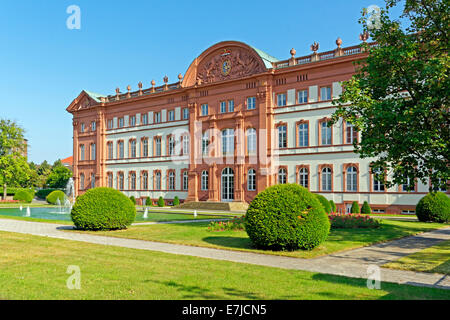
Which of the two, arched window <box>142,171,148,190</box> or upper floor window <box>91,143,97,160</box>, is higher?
upper floor window <box>91,143,97,160</box>

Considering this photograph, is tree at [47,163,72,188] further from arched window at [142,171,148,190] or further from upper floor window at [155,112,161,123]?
upper floor window at [155,112,161,123]

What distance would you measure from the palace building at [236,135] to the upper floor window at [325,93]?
83 millimetres

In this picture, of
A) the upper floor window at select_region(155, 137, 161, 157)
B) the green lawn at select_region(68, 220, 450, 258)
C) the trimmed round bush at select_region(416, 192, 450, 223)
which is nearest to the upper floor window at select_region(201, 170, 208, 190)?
the upper floor window at select_region(155, 137, 161, 157)

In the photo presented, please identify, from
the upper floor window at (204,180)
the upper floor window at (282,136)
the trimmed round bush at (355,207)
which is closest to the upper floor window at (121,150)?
the upper floor window at (204,180)

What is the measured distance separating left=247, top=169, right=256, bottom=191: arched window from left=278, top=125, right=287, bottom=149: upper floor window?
11.6ft

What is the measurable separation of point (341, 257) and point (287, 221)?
5.84 ft

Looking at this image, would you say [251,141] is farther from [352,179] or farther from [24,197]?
[24,197]

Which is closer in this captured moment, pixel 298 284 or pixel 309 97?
pixel 298 284

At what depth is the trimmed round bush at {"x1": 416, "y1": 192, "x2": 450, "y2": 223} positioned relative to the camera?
22.9 m

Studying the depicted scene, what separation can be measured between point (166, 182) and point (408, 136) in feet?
110

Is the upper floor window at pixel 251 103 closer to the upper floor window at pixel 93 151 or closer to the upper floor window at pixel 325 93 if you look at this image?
the upper floor window at pixel 325 93

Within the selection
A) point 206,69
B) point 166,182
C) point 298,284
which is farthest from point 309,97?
point 298,284
